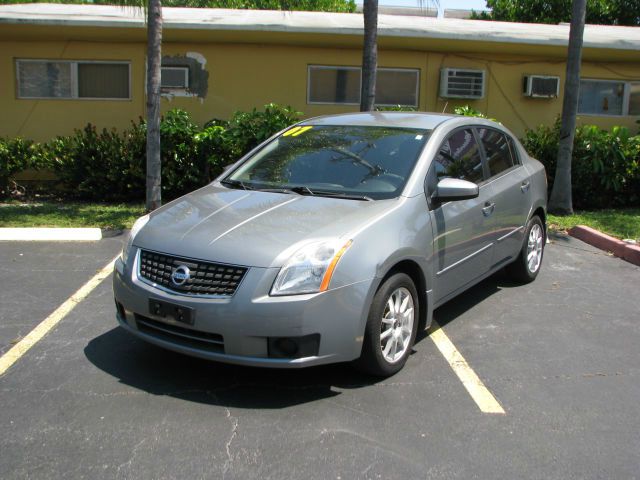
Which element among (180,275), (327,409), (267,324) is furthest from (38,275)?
(327,409)

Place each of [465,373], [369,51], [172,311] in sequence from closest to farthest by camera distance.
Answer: [172,311], [465,373], [369,51]

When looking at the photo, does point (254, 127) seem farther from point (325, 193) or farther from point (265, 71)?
point (325, 193)

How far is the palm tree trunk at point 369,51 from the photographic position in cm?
927

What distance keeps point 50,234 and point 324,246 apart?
17.7 ft

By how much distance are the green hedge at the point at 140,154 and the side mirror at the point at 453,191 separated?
588 cm

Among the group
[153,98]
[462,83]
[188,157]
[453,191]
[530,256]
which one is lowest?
[530,256]

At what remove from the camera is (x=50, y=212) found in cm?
939

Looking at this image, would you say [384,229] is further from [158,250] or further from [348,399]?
[158,250]

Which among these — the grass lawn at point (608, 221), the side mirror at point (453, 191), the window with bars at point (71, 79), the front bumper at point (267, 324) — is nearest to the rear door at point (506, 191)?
the side mirror at point (453, 191)

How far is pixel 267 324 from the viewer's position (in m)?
3.61

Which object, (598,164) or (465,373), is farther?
(598,164)

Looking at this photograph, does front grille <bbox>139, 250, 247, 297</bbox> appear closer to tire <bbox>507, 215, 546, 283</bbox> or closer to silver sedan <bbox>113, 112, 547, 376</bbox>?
silver sedan <bbox>113, 112, 547, 376</bbox>

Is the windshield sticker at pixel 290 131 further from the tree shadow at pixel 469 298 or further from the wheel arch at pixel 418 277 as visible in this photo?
the tree shadow at pixel 469 298

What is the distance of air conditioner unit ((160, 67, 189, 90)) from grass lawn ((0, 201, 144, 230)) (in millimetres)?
2661
